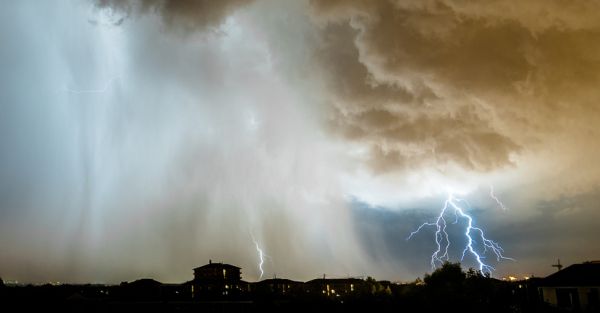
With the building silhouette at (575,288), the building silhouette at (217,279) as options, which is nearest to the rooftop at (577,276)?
the building silhouette at (575,288)

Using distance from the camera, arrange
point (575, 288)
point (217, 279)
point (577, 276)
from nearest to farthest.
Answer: point (575, 288) < point (577, 276) < point (217, 279)

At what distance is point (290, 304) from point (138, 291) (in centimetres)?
3716

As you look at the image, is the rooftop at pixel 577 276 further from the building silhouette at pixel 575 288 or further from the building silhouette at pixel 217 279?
the building silhouette at pixel 217 279

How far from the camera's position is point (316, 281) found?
89.6 m

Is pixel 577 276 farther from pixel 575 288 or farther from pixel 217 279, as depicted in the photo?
pixel 217 279

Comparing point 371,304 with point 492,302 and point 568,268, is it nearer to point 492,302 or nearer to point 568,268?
point 492,302

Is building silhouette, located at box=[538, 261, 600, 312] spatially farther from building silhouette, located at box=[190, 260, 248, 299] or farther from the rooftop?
building silhouette, located at box=[190, 260, 248, 299]

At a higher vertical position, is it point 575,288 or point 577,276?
point 577,276

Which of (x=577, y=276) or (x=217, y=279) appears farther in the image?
(x=217, y=279)

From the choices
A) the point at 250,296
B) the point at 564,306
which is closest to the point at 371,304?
the point at 564,306

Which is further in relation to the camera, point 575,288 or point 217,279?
point 217,279

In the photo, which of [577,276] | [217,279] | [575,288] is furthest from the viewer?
[217,279]

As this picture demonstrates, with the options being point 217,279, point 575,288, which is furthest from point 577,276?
point 217,279

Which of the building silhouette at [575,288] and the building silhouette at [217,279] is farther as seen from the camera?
the building silhouette at [217,279]
